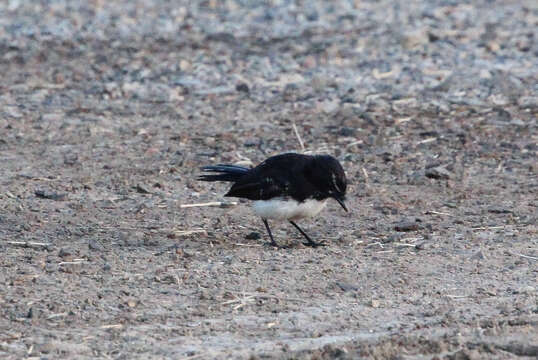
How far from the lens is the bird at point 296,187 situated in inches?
320

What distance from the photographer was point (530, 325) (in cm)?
632

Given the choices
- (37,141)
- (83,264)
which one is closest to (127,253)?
(83,264)

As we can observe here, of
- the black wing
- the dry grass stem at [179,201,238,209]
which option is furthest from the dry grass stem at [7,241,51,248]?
the dry grass stem at [179,201,238,209]

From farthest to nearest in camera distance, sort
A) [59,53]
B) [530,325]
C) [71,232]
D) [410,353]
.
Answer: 1. [59,53]
2. [71,232]
3. [530,325]
4. [410,353]

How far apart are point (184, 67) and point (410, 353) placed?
900 cm

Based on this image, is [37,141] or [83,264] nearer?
[83,264]

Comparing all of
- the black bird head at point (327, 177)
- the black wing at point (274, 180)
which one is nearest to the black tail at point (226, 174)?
the black wing at point (274, 180)

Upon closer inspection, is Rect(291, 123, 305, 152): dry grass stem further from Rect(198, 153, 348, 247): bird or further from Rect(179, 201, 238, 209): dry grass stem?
Rect(198, 153, 348, 247): bird

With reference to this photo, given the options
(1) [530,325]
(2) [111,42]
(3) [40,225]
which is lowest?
(2) [111,42]

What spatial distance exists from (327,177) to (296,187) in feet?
0.82

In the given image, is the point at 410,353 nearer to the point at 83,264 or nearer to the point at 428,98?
the point at 83,264

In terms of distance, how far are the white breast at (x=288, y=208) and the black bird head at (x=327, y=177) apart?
106 mm

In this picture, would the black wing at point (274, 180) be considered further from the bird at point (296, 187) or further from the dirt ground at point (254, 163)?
the dirt ground at point (254, 163)

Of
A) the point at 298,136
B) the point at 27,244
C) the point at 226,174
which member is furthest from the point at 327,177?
the point at 298,136
